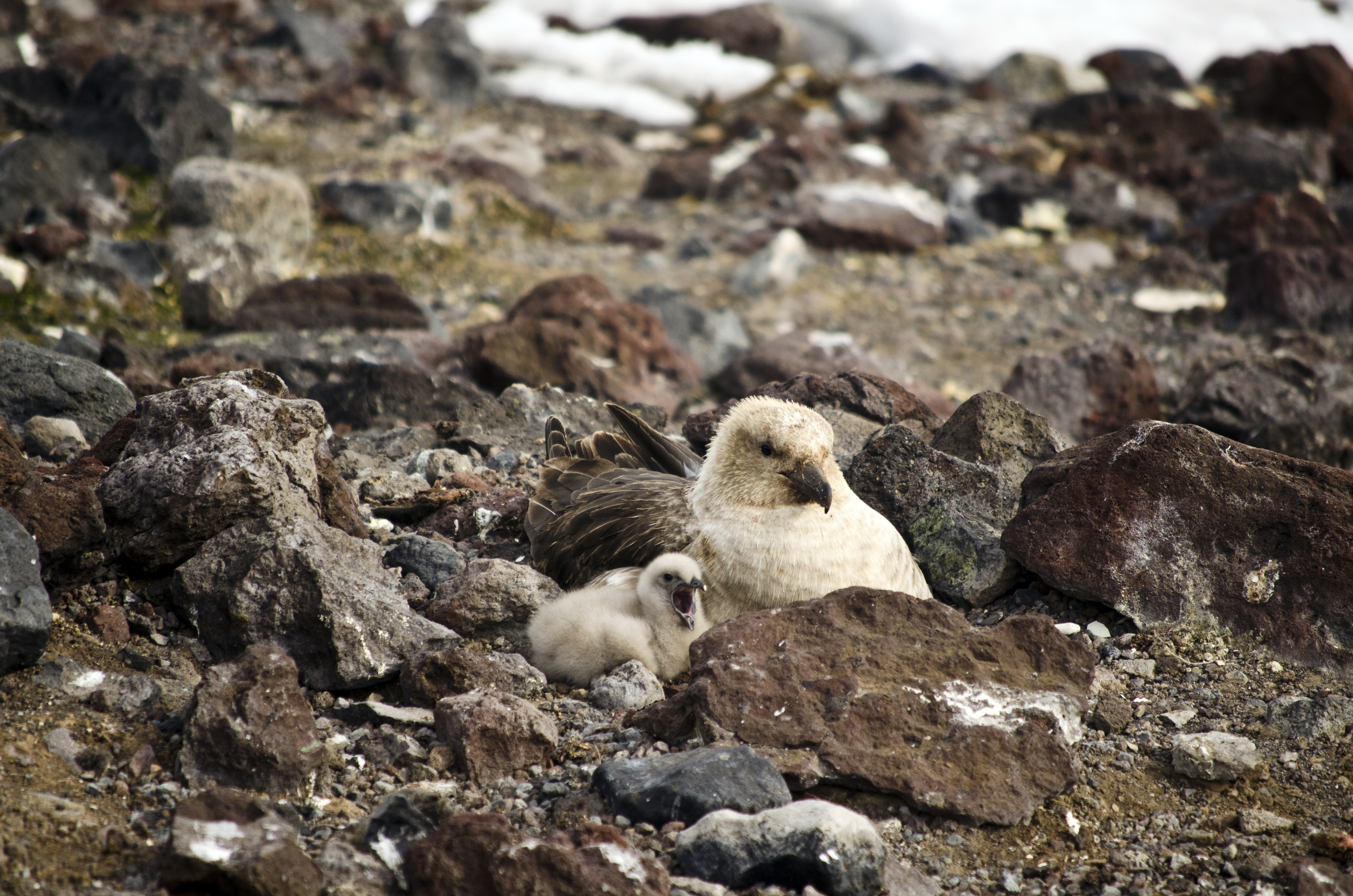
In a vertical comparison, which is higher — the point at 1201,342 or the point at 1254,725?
the point at 1254,725

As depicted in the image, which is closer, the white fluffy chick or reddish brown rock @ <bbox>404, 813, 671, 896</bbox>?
reddish brown rock @ <bbox>404, 813, 671, 896</bbox>

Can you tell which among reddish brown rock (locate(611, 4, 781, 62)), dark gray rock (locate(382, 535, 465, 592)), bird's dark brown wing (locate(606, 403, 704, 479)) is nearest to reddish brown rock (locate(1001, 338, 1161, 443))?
bird's dark brown wing (locate(606, 403, 704, 479))

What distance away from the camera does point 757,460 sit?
495 centimetres

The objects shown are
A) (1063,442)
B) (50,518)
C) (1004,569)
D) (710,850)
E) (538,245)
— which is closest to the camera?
(710,850)

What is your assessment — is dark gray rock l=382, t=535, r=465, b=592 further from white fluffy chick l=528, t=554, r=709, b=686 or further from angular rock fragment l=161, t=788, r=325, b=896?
angular rock fragment l=161, t=788, r=325, b=896

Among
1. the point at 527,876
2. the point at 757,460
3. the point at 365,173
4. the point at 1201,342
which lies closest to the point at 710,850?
the point at 527,876

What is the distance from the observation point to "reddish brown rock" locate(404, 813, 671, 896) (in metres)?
3.09

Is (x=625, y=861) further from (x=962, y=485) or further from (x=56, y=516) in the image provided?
(x=962, y=485)

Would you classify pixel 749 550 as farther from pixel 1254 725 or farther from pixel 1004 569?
pixel 1254 725

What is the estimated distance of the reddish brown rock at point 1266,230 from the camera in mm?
13016

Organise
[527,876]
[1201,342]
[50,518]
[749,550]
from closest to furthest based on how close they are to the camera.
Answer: [527,876], [50,518], [749,550], [1201,342]

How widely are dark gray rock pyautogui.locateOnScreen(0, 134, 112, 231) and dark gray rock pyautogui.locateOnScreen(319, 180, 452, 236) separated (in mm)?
2222

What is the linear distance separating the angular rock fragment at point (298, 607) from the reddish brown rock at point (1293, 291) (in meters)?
10.4

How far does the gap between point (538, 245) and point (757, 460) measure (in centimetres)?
871
